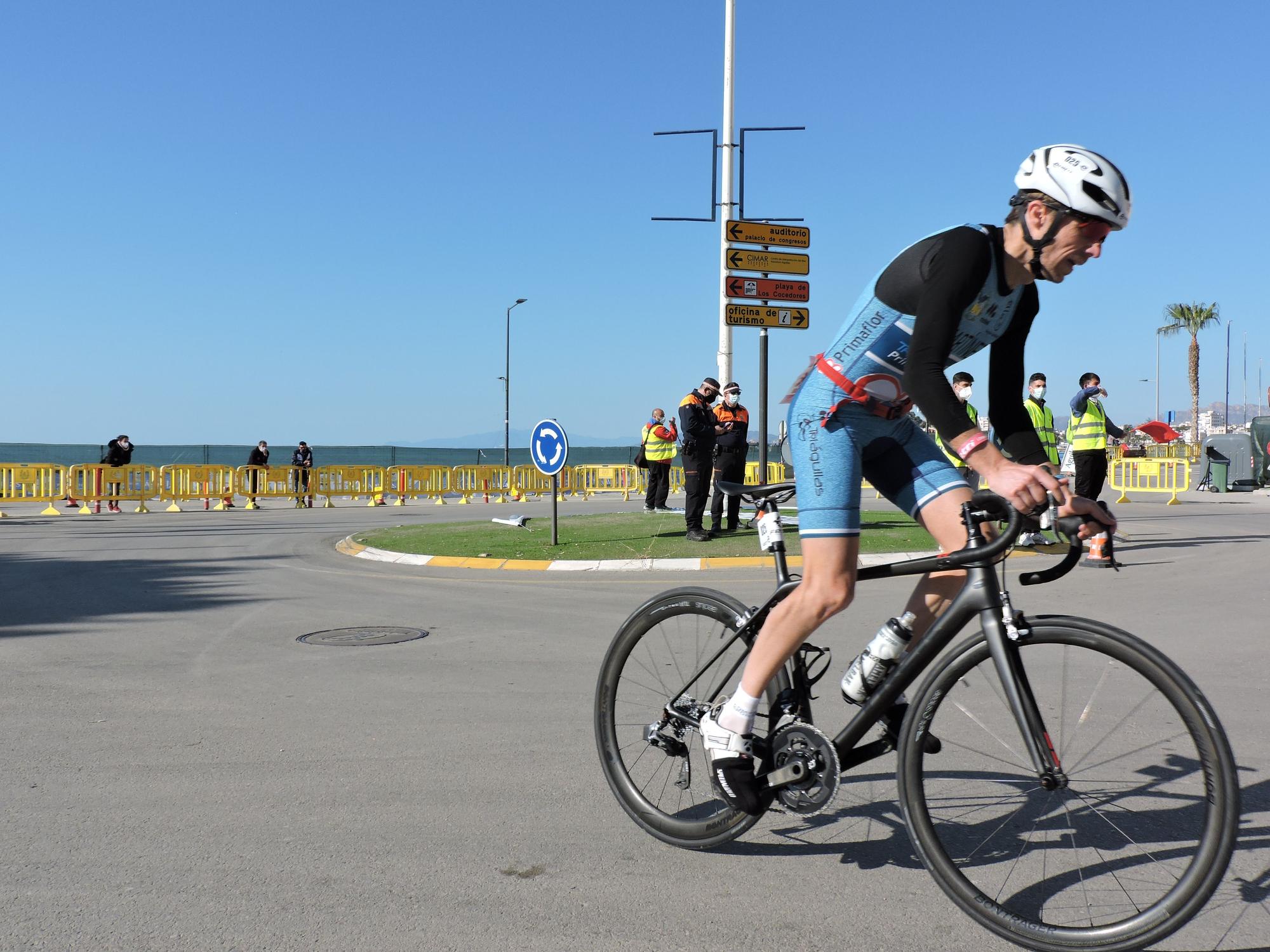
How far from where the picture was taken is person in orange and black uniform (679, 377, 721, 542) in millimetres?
13641

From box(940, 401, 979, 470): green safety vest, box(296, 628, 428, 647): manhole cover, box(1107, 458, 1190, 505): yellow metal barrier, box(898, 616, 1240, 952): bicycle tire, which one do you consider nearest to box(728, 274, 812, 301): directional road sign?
box(940, 401, 979, 470): green safety vest

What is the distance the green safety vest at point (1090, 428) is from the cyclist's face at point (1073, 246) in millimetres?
11474

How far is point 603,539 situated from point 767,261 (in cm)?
424

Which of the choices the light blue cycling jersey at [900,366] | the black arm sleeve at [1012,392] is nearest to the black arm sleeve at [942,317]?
the light blue cycling jersey at [900,366]

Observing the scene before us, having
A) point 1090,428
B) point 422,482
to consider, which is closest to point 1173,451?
point 422,482

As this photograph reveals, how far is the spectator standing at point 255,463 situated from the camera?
27188 millimetres

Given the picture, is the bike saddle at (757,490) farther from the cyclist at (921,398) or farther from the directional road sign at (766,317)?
the directional road sign at (766,317)

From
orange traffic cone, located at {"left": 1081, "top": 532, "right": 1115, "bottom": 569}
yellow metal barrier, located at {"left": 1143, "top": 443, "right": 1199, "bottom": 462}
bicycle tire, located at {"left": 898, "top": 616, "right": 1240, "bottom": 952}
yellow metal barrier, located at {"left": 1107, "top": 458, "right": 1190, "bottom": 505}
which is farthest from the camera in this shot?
yellow metal barrier, located at {"left": 1143, "top": 443, "right": 1199, "bottom": 462}

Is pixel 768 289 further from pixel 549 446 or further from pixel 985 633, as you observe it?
pixel 985 633

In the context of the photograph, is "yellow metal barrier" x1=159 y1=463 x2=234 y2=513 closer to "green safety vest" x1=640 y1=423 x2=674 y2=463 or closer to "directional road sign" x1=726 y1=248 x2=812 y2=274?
"green safety vest" x1=640 y1=423 x2=674 y2=463

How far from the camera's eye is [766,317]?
14.7 m

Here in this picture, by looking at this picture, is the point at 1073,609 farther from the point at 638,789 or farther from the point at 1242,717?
the point at 638,789

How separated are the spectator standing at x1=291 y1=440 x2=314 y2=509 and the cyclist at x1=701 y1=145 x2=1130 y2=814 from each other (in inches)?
986

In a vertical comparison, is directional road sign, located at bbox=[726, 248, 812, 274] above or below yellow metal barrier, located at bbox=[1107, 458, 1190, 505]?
above
